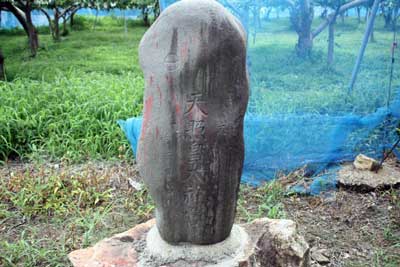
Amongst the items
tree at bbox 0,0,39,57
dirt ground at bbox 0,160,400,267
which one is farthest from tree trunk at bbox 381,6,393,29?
tree at bbox 0,0,39,57

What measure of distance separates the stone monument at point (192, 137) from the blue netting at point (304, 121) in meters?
2.12

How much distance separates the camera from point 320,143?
457 cm

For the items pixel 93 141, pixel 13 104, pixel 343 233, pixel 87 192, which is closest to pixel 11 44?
pixel 13 104

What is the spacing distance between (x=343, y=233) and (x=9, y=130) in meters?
3.55

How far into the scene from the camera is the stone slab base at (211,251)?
7.73 feet

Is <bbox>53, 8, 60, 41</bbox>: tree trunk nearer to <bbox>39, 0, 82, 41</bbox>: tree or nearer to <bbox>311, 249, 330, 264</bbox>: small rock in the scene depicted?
<bbox>39, 0, 82, 41</bbox>: tree

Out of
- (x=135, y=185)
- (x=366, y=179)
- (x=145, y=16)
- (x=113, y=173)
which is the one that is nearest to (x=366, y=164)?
(x=366, y=179)

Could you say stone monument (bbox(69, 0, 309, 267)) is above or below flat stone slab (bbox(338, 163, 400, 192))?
above

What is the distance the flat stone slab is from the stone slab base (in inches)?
72.5

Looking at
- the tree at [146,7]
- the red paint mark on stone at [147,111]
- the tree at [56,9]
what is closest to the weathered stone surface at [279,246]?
the red paint mark on stone at [147,111]

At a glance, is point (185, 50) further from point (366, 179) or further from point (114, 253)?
point (366, 179)

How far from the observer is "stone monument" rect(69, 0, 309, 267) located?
207 centimetres

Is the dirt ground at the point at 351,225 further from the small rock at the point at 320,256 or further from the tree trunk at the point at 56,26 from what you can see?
the tree trunk at the point at 56,26

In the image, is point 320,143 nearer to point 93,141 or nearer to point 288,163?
point 288,163
